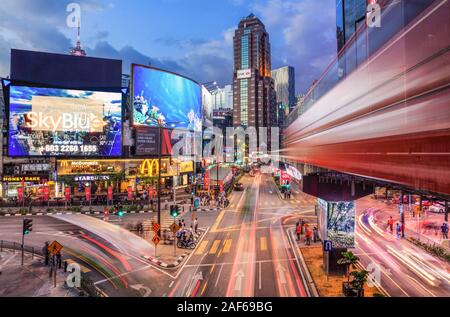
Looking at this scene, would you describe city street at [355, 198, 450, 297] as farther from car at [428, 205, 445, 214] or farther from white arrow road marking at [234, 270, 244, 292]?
car at [428, 205, 445, 214]

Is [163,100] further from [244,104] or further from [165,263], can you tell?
[244,104]

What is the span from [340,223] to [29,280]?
18.6 meters

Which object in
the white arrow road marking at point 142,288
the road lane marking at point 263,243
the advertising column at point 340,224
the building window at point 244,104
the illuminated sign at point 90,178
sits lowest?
the road lane marking at point 263,243

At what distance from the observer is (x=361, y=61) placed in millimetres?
12141

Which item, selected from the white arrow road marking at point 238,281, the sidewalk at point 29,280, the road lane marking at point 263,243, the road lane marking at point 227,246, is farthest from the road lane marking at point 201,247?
the sidewalk at point 29,280

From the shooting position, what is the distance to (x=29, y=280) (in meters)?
16.2

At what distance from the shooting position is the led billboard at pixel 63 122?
42875 millimetres

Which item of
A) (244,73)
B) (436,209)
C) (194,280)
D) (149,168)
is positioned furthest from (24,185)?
(244,73)

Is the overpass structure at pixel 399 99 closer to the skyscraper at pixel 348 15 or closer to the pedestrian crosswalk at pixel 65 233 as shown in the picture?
the pedestrian crosswalk at pixel 65 233

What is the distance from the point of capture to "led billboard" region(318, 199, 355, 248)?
19.1m

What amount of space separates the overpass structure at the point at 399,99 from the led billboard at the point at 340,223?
5855 mm
